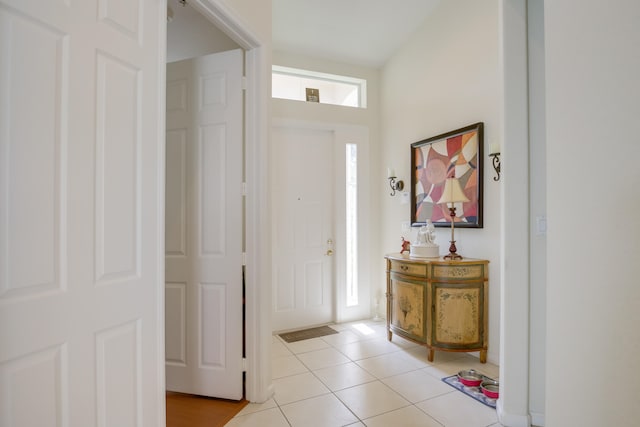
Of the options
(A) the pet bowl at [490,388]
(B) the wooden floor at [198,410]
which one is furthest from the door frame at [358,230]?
(B) the wooden floor at [198,410]

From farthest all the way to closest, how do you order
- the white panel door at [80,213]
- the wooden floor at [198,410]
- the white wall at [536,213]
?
1. the wooden floor at [198,410]
2. the white wall at [536,213]
3. the white panel door at [80,213]

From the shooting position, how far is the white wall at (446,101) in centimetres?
278

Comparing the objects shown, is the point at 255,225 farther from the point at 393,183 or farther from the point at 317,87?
the point at 317,87

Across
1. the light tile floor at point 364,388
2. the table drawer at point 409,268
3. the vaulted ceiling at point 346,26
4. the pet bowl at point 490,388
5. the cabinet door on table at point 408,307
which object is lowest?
the light tile floor at point 364,388

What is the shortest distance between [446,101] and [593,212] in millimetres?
2478

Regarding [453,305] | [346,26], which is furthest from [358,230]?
[346,26]

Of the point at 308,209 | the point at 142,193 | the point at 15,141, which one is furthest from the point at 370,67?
the point at 15,141

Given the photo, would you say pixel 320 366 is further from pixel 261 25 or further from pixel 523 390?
pixel 261 25

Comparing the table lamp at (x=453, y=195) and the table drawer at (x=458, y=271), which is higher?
the table lamp at (x=453, y=195)

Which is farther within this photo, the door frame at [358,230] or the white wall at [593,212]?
the door frame at [358,230]

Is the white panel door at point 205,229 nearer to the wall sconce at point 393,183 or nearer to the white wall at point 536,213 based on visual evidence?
the white wall at point 536,213

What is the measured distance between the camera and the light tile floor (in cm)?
201

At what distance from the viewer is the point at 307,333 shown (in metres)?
3.59

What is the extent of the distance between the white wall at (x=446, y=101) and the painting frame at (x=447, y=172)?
7 cm
